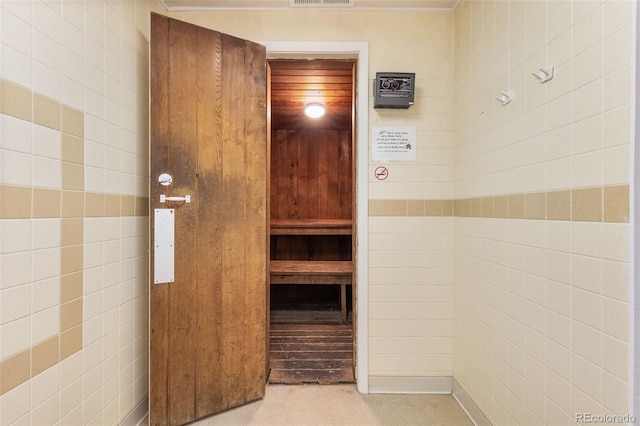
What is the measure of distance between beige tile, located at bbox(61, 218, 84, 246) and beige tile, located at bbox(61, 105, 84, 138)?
1.21ft

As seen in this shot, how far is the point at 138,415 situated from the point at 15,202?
1384 mm

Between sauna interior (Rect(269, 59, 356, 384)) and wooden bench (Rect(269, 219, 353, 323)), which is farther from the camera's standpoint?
wooden bench (Rect(269, 219, 353, 323))

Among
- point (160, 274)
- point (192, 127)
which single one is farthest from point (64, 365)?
point (192, 127)

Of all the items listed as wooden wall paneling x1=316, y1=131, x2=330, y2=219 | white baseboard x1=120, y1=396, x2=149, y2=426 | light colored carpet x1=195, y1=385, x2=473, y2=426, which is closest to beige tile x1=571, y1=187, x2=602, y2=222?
light colored carpet x1=195, y1=385, x2=473, y2=426

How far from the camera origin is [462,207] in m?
2.01

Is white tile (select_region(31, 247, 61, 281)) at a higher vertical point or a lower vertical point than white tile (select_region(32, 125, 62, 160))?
lower

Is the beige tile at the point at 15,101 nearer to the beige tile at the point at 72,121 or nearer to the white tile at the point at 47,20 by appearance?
the beige tile at the point at 72,121

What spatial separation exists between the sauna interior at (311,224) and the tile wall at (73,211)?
102 centimetres

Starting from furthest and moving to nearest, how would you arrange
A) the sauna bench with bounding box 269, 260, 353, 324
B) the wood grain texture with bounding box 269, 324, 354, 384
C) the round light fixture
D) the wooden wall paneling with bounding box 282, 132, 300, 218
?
the wooden wall paneling with bounding box 282, 132, 300, 218 → the round light fixture → the sauna bench with bounding box 269, 260, 353, 324 → the wood grain texture with bounding box 269, 324, 354, 384

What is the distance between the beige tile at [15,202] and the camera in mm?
1044

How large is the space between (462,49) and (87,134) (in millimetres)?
2153

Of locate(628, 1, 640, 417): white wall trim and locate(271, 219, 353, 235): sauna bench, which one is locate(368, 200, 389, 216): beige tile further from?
locate(271, 219, 353, 235): sauna bench

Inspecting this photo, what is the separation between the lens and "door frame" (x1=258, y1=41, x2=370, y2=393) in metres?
2.11

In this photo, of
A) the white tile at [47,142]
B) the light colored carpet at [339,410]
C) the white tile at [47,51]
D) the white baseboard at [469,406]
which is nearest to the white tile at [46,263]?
the white tile at [47,142]
